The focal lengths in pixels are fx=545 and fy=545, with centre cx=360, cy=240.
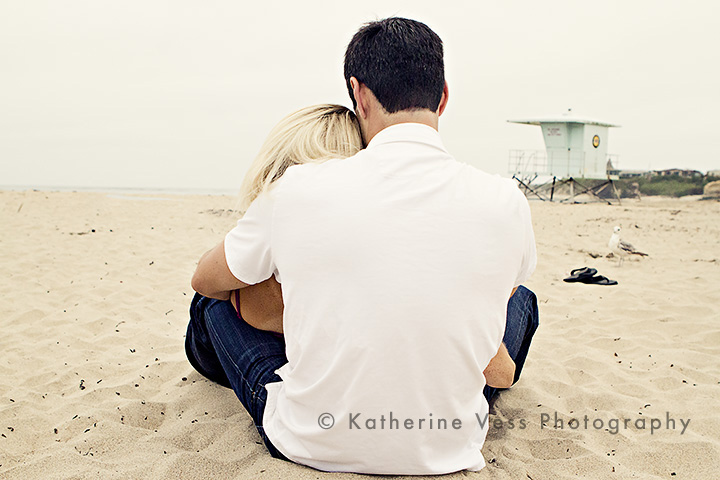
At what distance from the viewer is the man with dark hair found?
1312 mm

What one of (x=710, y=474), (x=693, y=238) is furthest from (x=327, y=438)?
(x=693, y=238)

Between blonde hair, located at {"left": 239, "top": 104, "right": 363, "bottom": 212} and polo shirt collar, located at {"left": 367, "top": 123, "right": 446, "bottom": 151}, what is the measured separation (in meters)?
0.19

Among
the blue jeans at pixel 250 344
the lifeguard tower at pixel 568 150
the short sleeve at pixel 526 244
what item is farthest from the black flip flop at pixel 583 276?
the lifeguard tower at pixel 568 150

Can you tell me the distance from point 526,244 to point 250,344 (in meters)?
1.01

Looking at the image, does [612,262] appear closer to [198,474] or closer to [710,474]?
[710,474]

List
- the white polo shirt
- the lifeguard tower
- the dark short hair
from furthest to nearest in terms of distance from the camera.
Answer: the lifeguard tower
the dark short hair
the white polo shirt

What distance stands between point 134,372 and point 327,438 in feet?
5.96

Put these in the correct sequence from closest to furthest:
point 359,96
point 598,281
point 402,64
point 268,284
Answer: point 402,64
point 359,96
point 268,284
point 598,281

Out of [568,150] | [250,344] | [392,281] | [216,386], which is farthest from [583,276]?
[568,150]

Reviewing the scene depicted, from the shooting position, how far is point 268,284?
1.74 metres

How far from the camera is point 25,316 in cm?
385

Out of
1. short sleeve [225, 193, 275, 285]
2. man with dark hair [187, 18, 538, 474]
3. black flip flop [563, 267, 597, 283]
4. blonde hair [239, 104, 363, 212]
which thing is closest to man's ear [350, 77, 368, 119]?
man with dark hair [187, 18, 538, 474]

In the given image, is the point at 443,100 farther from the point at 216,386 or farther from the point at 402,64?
the point at 216,386

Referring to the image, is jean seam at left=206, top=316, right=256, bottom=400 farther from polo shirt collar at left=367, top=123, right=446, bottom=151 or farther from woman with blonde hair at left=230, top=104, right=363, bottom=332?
polo shirt collar at left=367, top=123, right=446, bottom=151
